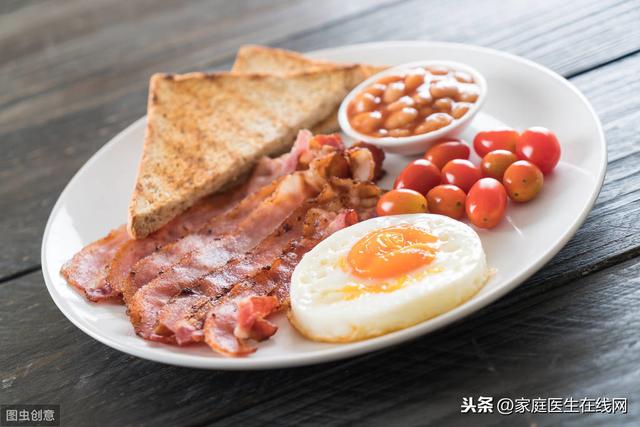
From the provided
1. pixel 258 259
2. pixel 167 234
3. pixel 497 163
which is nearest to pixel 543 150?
pixel 497 163

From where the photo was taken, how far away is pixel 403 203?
8.62ft

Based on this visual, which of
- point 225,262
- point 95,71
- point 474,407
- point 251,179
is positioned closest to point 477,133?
point 251,179

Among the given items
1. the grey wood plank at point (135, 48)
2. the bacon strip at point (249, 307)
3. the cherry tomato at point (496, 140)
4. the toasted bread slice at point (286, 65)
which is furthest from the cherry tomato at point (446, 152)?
the grey wood plank at point (135, 48)

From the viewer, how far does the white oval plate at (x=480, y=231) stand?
2.15 metres

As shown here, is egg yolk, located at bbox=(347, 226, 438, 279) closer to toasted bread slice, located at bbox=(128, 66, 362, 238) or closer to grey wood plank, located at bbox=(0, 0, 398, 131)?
toasted bread slice, located at bbox=(128, 66, 362, 238)

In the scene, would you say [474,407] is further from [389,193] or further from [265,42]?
[265,42]

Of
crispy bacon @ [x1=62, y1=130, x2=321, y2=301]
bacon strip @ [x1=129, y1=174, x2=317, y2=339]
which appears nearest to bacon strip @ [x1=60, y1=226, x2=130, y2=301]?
crispy bacon @ [x1=62, y1=130, x2=321, y2=301]

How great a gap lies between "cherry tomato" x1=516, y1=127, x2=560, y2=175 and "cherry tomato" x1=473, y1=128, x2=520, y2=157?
142 mm

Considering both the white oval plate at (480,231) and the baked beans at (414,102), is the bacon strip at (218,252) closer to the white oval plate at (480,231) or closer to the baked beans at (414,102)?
the white oval plate at (480,231)

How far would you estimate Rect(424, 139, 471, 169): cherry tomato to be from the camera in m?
2.95

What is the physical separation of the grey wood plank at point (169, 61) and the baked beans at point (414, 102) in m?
0.65

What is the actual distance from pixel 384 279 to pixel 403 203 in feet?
1.62

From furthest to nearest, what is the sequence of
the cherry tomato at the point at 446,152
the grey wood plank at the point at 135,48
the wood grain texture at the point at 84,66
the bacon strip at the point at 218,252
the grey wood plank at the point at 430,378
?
the grey wood plank at the point at 135,48
the wood grain texture at the point at 84,66
the cherry tomato at the point at 446,152
the bacon strip at the point at 218,252
the grey wood plank at the point at 430,378

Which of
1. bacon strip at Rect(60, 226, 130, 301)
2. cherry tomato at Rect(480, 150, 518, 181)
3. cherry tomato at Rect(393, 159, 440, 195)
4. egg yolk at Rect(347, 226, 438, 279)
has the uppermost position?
egg yolk at Rect(347, 226, 438, 279)
